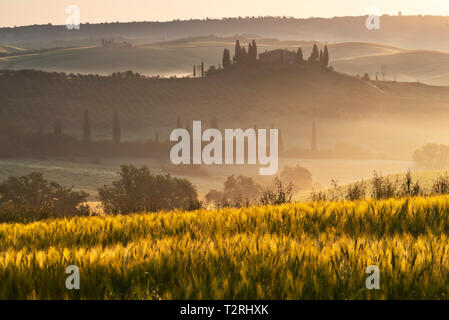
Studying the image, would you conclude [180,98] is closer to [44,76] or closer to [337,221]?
[44,76]

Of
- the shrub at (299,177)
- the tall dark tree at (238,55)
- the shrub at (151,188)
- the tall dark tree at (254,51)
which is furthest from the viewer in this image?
the tall dark tree at (254,51)

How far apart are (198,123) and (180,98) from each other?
1747 cm

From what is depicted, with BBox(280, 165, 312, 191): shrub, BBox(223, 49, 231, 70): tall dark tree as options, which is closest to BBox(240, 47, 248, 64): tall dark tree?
BBox(223, 49, 231, 70): tall dark tree

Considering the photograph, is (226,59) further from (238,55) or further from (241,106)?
(241,106)

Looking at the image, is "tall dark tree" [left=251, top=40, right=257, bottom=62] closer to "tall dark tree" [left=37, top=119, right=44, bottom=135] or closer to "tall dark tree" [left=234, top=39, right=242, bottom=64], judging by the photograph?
"tall dark tree" [left=234, top=39, right=242, bottom=64]

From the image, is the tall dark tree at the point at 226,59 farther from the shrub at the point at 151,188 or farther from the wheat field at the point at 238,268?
the wheat field at the point at 238,268

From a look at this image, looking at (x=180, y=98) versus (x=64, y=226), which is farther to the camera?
(x=180, y=98)

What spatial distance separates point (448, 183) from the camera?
15.1 meters

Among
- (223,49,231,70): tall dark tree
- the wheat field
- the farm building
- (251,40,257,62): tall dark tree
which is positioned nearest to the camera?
the wheat field

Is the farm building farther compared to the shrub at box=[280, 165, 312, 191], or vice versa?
the farm building

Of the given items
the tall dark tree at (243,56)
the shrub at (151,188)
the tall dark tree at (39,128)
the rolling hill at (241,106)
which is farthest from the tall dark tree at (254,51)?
the shrub at (151,188)

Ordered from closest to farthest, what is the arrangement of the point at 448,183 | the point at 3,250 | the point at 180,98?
the point at 3,250 → the point at 448,183 → the point at 180,98
